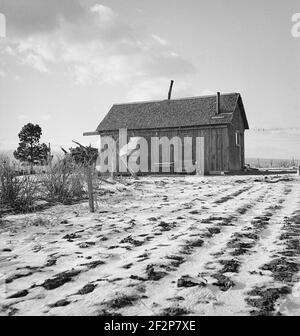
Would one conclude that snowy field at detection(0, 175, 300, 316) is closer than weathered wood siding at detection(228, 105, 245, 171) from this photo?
Yes

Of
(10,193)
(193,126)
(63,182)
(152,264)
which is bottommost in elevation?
(152,264)

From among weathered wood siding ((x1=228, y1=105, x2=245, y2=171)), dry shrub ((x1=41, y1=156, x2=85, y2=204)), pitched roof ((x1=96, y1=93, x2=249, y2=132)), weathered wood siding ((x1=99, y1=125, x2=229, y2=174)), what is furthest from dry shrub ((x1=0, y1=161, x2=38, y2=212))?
weathered wood siding ((x1=228, y1=105, x2=245, y2=171))

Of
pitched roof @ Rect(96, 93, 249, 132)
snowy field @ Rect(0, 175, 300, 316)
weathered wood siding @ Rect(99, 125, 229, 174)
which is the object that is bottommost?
snowy field @ Rect(0, 175, 300, 316)

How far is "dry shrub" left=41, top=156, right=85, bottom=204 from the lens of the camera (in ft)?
22.0

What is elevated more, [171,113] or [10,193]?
[171,113]

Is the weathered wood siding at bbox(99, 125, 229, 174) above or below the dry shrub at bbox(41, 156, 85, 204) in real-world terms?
above

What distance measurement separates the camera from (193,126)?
18.3 m

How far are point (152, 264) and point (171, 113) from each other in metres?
17.7

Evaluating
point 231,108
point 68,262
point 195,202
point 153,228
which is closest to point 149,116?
point 231,108

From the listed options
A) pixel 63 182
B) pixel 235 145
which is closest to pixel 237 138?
pixel 235 145

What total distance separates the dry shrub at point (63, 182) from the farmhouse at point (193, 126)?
11.8 m

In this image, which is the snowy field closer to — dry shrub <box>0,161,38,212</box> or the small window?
dry shrub <box>0,161,38,212</box>

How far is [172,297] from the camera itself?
81.7 inches

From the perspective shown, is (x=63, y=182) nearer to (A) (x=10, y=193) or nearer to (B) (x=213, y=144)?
(A) (x=10, y=193)
